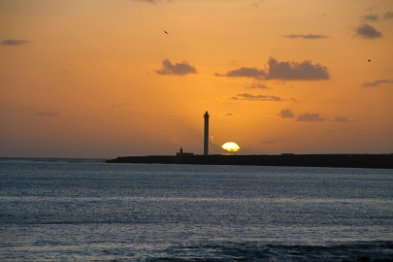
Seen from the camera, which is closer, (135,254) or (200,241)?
(135,254)

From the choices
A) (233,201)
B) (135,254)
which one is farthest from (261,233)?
(233,201)

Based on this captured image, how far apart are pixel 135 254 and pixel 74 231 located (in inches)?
414

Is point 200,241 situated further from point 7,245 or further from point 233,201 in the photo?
point 233,201

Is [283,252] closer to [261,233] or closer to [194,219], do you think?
[261,233]

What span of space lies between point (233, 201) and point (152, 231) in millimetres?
32698

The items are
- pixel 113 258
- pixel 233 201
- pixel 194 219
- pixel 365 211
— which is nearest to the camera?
pixel 113 258

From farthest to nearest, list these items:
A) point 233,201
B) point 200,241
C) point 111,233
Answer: point 233,201, point 111,233, point 200,241

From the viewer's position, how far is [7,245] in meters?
40.0

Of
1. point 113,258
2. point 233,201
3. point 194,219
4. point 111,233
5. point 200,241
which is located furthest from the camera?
point 233,201

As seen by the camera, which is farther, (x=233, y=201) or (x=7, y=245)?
(x=233, y=201)

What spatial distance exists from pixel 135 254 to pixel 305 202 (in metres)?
45.3

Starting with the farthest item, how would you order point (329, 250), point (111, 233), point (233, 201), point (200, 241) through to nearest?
point (233, 201), point (111, 233), point (200, 241), point (329, 250)

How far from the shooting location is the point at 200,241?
43062 millimetres

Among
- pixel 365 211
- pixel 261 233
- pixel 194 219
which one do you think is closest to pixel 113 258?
pixel 261 233
